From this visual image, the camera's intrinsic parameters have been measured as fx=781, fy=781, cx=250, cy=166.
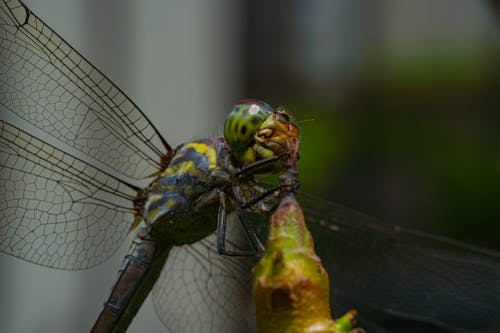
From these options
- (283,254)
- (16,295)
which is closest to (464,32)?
(16,295)

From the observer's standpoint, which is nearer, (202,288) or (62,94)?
(62,94)

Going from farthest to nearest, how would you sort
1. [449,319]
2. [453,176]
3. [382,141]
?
[382,141]
[453,176]
[449,319]

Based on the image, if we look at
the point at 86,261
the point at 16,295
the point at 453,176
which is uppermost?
the point at 453,176

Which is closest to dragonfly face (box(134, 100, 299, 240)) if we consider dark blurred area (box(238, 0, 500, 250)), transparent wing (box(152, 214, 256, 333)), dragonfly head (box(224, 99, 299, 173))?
dragonfly head (box(224, 99, 299, 173))

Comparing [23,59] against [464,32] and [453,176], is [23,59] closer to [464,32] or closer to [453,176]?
[453,176]

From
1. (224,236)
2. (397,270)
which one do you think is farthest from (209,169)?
(397,270)

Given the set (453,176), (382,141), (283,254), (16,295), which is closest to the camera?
(283,254)

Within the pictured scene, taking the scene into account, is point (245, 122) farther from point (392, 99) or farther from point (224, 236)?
point (392, 99)
